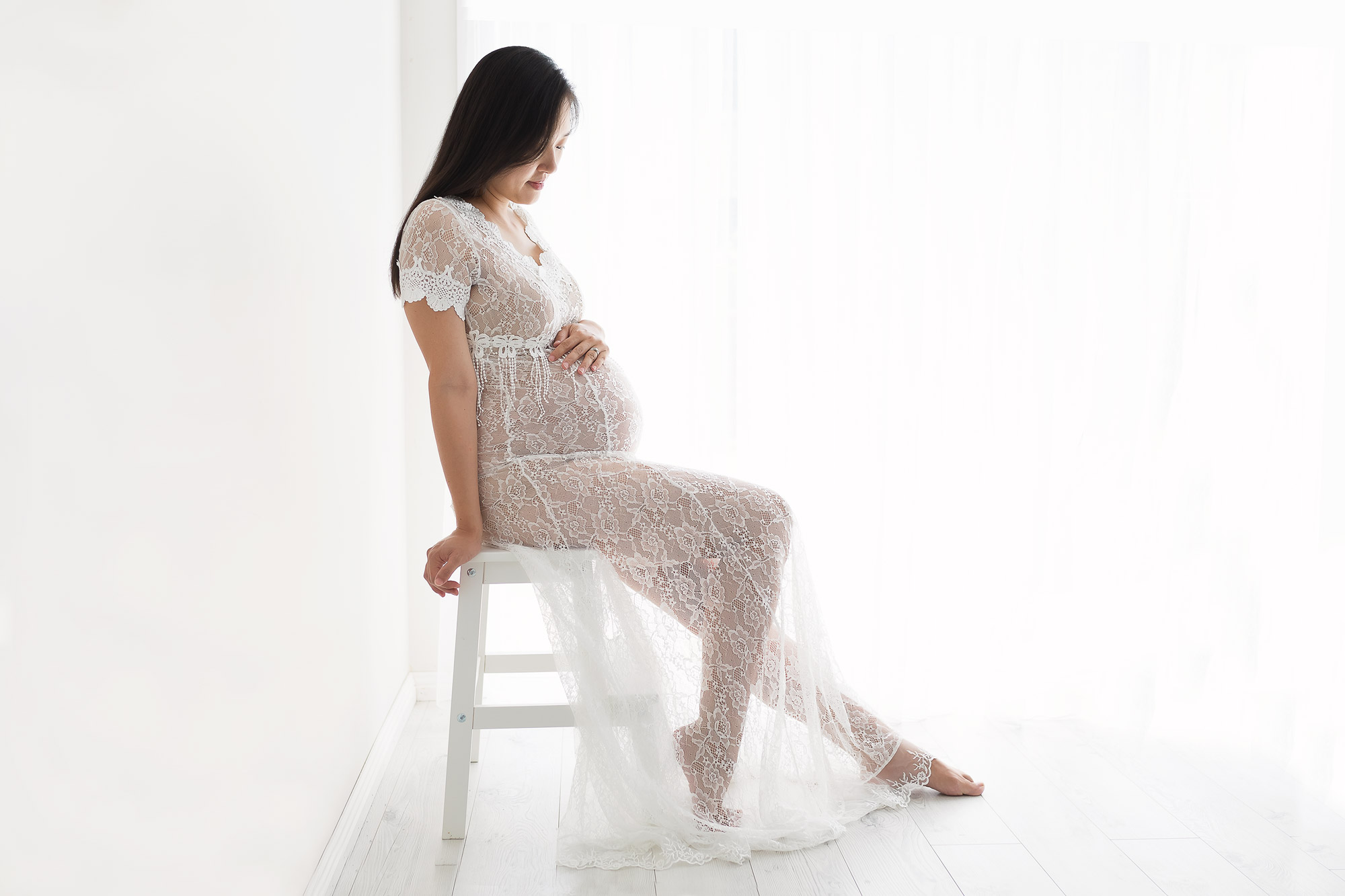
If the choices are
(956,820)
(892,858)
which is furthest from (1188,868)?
(892,858)

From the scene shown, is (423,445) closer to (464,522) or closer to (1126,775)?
(464,522)

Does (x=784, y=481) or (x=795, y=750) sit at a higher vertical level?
(x=784, y=481)

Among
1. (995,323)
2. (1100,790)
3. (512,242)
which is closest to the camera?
(512,242)

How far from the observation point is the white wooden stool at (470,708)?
1.57 metres

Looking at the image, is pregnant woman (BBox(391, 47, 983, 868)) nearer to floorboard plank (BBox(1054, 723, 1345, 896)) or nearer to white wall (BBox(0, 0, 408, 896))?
white wall (BBox(0, 0, 408, 896))

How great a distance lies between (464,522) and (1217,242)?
191cm

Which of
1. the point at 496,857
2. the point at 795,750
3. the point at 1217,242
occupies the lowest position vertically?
the point at 496,857

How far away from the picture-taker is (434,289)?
1517mm

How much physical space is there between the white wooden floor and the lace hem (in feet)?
3.01

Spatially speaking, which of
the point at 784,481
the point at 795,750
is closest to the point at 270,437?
the point at 795,750

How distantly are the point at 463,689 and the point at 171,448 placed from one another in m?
0.83

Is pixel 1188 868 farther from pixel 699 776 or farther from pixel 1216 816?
pixel 699 776

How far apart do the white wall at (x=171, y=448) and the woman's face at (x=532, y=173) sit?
0.28 meters

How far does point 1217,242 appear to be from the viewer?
2.23 meters
